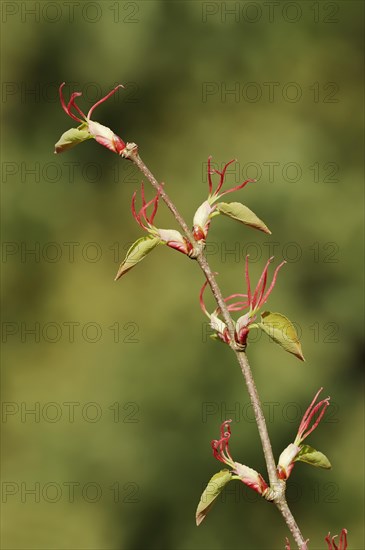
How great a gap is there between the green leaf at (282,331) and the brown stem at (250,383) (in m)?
0.03

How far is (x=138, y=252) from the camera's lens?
720 mm

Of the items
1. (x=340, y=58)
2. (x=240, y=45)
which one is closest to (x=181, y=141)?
(x=240, y=45)

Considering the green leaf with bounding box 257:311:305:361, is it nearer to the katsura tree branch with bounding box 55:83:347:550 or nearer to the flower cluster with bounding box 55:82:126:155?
the katsura tree branch with bounding box 55:83:347:550

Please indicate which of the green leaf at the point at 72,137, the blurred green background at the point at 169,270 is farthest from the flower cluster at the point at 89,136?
the blurred green background at the point at 169,270

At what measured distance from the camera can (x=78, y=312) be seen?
5.15 meters

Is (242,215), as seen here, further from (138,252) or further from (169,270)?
(169,270)

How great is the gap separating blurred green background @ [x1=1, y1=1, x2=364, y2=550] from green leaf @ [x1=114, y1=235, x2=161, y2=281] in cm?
359

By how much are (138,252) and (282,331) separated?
0.40ft

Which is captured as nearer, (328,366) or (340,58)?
(328,366)

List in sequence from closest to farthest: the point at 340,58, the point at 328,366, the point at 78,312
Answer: the point at 328,366 → the point at 78,312 → the point at 340,58

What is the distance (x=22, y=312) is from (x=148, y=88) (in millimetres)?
1441

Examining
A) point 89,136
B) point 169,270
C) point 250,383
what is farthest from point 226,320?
point 169,270

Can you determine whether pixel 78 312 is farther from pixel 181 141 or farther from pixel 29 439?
pixel 181 141

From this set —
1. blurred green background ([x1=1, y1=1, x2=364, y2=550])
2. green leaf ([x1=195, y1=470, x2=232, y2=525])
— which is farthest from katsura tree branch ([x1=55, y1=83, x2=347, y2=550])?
blurred green background ([x1=1, y1=1, x2=364, y2=550])
